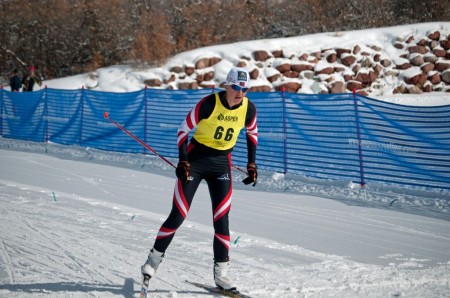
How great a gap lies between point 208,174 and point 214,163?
0.12 m

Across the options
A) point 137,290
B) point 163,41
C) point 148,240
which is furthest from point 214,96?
point 163,41

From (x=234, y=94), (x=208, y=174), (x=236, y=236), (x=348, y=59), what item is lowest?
(x=236, y=236)

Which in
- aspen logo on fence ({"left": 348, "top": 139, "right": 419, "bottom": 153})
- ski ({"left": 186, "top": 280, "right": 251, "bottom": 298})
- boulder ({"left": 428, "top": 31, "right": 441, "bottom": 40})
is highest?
boulder ({"left": 428, "top": 31, "right": 441, "bottom": 40})

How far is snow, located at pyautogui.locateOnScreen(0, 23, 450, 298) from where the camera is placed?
491 cm

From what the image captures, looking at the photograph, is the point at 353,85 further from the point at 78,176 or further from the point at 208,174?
the point at 208,174

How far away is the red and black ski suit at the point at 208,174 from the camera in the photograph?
4.65m

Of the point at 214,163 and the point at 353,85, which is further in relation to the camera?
the point at 353,85

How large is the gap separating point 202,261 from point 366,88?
1441cm

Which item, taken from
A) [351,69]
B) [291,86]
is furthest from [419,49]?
[291,86]

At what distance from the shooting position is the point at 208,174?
4832 mm

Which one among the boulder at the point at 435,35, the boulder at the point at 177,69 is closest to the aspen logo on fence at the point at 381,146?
the boulder at the point at 435,35

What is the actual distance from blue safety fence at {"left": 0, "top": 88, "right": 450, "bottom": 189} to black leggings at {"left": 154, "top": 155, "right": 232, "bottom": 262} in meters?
5.91

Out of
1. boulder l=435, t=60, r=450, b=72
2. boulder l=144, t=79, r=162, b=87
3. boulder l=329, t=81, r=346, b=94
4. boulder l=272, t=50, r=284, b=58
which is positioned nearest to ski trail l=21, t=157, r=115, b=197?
boulder l=144, t=79, r=162, b=87

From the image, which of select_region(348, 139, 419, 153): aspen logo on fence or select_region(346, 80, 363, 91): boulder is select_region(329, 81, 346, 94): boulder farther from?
select_region(348, 139, 419, 153): aspen logo on fence
